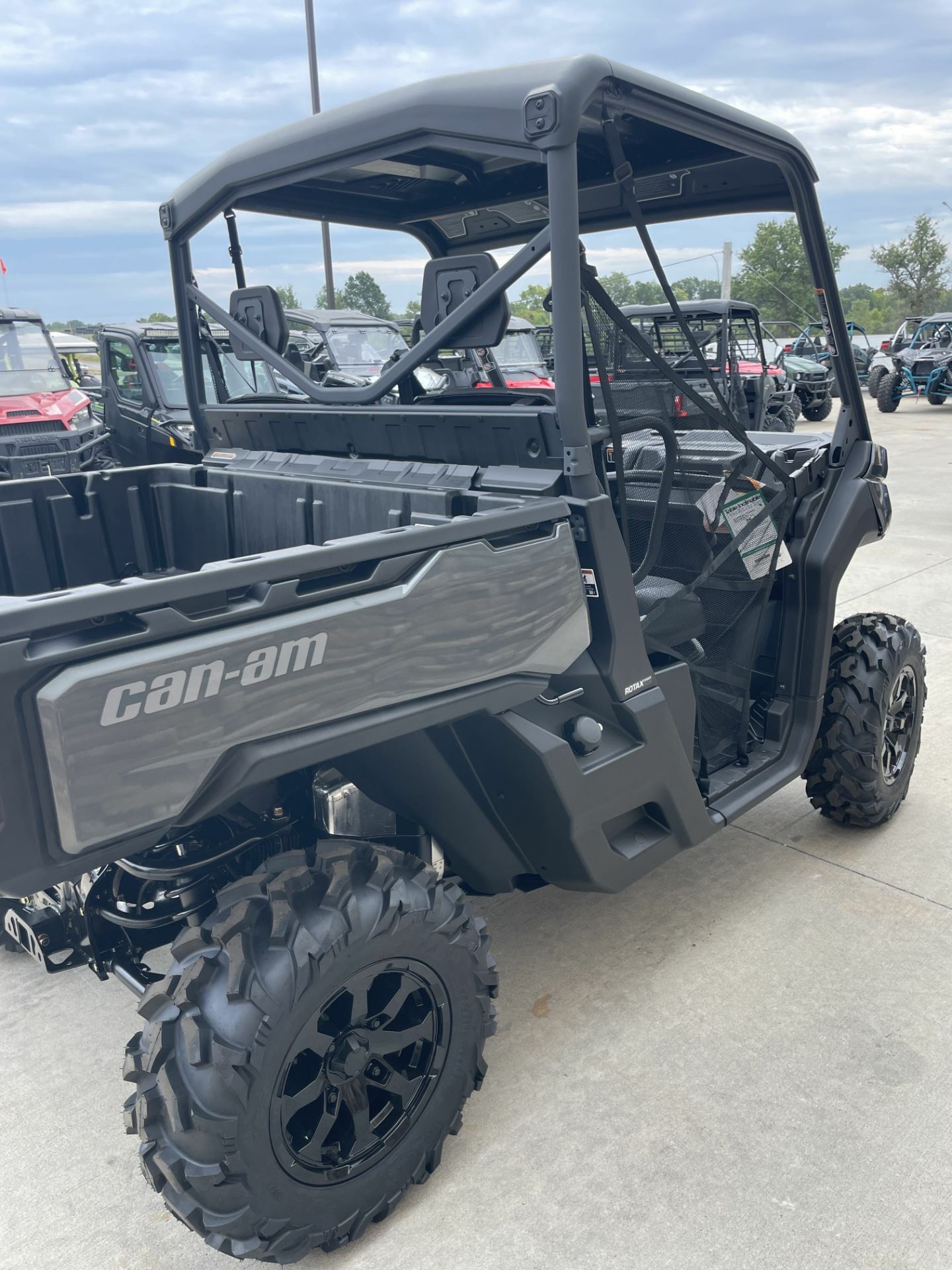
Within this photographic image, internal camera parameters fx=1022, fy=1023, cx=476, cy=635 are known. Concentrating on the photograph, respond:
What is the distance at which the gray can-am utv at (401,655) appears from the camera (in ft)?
5.67

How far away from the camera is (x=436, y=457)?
2.59m

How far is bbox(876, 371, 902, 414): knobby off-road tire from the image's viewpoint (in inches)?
743

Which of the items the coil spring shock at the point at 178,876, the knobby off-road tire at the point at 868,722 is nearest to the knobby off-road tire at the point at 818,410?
the knobby off-road tire at the point at 868,722

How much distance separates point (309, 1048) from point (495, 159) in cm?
238

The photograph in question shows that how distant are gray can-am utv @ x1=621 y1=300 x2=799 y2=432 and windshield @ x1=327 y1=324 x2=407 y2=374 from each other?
405cm

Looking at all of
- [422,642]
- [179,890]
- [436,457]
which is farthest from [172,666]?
[436,457]

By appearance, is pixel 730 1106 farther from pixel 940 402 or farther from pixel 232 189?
pixel 940 402

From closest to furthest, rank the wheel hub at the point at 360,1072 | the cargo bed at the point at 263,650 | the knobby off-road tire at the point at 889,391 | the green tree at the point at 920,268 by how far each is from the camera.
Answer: the cargo bed at the point at 263,650, the wheel hub at the point at 360,1072, the knobby off-road tire at the point at 889,391, the green tree at the point at 920,268

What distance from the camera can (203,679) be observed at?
1.67 m

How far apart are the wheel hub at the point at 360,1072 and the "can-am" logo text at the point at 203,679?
2.16 feet

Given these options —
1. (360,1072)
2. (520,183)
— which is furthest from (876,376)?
(360,1072)

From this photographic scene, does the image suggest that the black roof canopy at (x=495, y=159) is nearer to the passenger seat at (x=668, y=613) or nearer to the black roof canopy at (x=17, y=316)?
the passenger seat at (x=668, y=613)

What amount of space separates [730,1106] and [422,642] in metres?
1.38

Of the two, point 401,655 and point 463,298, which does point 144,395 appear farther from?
point 401,655
